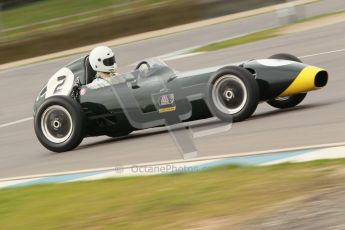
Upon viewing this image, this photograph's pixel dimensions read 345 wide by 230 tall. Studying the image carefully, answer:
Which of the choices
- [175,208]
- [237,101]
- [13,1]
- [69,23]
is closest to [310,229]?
[175,208]

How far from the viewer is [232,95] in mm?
10430

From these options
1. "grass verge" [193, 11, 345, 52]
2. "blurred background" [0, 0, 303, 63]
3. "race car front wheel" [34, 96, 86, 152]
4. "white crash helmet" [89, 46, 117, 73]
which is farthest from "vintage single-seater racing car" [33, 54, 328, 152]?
"blurred background" [0, 0, 303, 63]

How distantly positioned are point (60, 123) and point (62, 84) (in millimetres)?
544

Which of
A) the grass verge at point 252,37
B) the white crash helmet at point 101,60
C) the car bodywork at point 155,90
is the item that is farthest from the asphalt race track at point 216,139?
the grass verge at point 252,37

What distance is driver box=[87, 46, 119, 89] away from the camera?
443 inches

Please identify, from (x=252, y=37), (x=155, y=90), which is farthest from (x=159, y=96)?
(x=252, y=37)

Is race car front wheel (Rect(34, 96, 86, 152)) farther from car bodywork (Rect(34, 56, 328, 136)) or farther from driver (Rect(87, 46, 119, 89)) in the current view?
driver (Rect(87, 46, 119, 89))

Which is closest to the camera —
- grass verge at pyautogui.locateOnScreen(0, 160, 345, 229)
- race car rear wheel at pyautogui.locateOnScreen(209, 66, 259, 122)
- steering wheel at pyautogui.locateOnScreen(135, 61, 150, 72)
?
grass verge at pyautogui.locateOnScreen(0, 160, 345, 229)

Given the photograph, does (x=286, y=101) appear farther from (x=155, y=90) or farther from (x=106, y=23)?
(x=106, y=23)

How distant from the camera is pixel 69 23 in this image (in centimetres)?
2952

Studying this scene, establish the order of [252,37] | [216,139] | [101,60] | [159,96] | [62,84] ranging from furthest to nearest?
[252,37], [62,84], [101,60], [159,96], [216,139]

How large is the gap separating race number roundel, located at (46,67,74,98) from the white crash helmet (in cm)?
38

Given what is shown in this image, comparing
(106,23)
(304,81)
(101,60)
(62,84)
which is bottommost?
(106,23)

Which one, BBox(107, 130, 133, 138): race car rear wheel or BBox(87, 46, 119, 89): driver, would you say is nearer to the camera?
BBox(87, 46, 119, 89): driver
